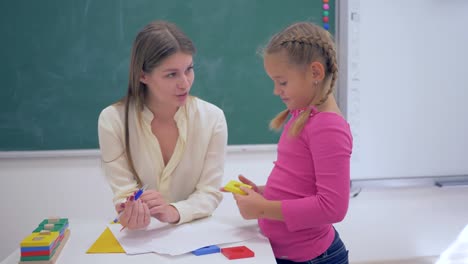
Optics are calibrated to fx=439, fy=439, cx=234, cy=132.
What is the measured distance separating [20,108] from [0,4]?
569 mm

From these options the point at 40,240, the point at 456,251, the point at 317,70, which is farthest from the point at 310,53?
the point at 456,251

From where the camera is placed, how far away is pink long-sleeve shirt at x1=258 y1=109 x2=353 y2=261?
3.54ft

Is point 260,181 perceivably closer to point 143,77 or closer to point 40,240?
point 143,77

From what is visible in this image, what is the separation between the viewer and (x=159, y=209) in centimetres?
131

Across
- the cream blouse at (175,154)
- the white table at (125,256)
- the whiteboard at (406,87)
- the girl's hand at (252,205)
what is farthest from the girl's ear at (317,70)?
the whiteboard at (406,87)

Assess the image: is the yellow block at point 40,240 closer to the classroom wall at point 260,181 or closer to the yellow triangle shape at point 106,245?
the yellow triangle shape at point 106,245

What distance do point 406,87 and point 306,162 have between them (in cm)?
188

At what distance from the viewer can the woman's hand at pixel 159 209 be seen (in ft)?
4.30

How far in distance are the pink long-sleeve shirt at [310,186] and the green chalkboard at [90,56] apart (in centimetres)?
137

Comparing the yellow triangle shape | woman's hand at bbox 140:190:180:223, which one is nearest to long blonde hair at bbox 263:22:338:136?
woman's hand at bbox 140:190:180:223

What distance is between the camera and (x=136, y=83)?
5.19 feet

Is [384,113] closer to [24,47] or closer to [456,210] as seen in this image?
[456,210]

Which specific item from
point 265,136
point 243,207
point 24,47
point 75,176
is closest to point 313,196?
point 243,207

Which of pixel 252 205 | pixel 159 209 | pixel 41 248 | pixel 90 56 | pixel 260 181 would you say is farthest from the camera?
pixel 260 181
